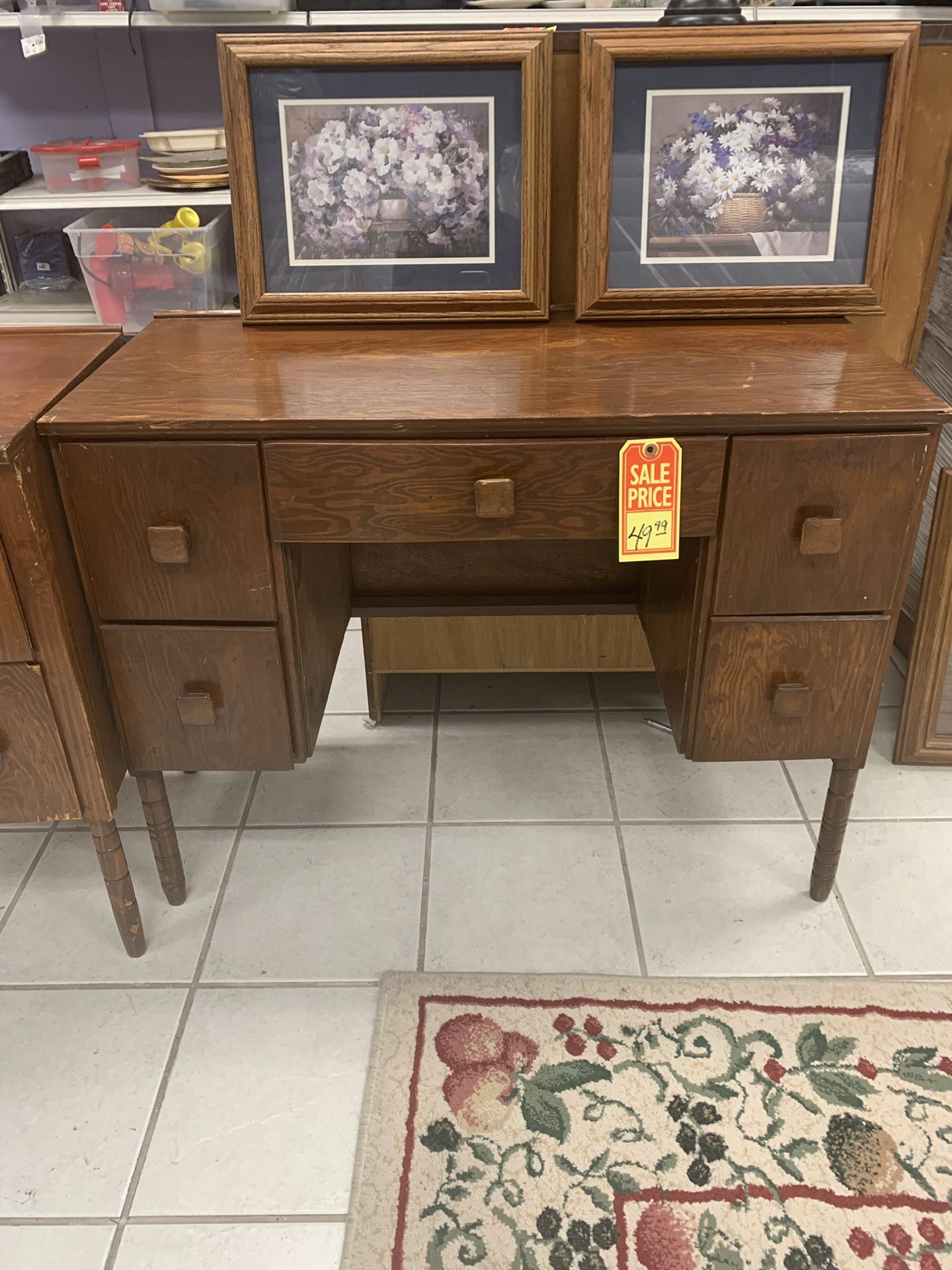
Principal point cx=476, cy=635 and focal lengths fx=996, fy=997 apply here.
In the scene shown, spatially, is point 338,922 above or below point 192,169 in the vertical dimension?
below

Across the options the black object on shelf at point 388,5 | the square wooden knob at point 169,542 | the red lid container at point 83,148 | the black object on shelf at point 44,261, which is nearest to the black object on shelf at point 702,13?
the square wooden knob at point 169,542

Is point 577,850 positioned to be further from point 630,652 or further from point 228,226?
point 228,226

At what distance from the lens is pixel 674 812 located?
1.67m

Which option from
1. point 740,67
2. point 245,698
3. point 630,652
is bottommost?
point 630,652

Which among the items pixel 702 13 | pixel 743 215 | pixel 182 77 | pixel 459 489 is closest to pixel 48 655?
pixel 459 489

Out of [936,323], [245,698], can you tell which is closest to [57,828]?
[245,698]

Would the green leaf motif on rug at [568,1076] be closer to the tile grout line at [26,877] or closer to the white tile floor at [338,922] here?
the white tile floor at [338,922]

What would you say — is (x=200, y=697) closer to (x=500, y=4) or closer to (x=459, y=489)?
(x=459, y=489)

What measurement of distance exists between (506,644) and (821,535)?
0.80 m

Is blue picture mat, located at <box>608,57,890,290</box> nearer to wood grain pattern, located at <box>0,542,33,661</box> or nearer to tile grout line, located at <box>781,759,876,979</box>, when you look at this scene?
tile grout line, located at <box>781,759,876,979</box>

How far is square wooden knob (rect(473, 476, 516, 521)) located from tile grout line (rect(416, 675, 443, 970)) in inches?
25.9

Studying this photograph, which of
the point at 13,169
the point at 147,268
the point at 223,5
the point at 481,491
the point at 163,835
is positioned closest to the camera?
the point at 481,491

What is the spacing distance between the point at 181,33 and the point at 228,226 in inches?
21.8

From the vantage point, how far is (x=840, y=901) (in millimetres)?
1497
